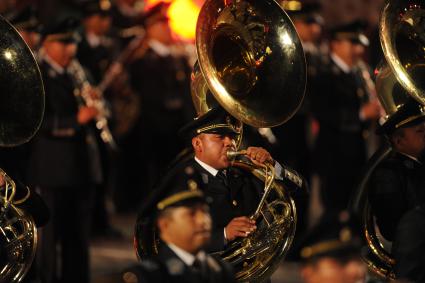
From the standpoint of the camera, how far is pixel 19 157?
8914 millimetres

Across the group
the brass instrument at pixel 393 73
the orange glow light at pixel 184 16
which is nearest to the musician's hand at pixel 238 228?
the brass instrument at pixel 393 73

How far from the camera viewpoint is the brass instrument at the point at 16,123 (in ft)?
22.7

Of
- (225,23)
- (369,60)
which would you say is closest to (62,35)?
(225,23)

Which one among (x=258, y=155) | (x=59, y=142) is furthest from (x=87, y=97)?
(x=258, y=155)

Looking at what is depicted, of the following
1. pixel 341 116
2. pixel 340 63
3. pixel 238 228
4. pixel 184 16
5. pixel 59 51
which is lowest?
pixel 184 16

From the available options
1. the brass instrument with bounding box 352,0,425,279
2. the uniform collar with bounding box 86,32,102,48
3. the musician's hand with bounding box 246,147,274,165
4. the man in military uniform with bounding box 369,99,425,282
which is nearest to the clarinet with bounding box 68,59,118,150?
the uniform collar with bounding box 86,32,102,48

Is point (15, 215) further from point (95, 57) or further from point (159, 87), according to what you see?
point (159, 87)

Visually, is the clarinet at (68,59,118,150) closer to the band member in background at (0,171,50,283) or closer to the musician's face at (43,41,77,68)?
the musician's face at (43,41,77,68)

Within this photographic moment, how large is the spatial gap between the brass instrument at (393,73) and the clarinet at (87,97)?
8.82 ft

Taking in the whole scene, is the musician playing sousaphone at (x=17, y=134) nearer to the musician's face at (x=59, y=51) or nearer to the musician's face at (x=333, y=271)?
the musician's face at (x=333, y=271)

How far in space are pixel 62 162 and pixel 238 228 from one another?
293 cm

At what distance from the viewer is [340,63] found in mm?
11766

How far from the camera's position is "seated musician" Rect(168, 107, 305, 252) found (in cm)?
682

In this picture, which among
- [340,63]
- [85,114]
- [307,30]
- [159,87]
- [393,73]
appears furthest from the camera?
[159,87]
